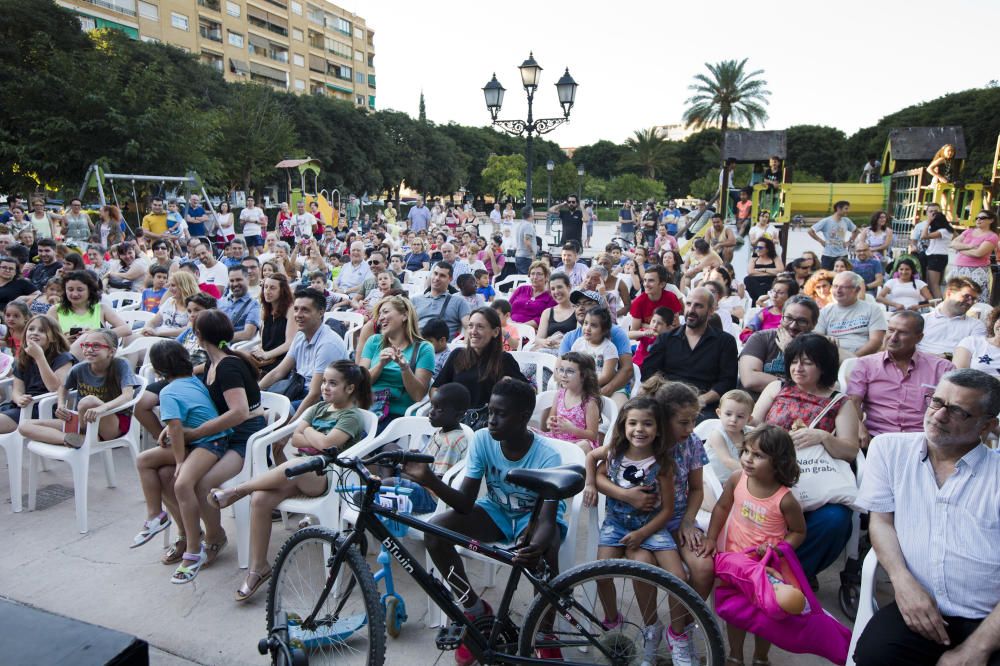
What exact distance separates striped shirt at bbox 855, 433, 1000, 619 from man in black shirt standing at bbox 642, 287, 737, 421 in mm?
1686

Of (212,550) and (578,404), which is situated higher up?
(578,404)

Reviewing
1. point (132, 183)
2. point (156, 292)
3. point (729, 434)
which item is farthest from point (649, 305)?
point (132, 183)

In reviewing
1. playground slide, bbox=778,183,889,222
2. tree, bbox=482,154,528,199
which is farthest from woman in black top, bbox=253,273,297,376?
tree, bbox=482,154,528,199

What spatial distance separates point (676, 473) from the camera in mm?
2754

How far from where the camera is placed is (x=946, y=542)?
7.18ft

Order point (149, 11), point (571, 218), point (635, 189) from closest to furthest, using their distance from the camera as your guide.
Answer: point (571, 218) < point (635, 189) < point (149, 11)

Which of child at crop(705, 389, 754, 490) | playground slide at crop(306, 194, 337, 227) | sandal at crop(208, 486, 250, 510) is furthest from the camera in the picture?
playground slide at crop(306, 194, 337, 227)

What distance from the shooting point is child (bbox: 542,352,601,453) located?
354cm

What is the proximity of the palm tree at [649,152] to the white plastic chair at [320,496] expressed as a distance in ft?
187

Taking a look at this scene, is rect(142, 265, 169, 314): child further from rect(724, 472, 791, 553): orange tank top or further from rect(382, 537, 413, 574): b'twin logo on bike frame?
Answer: rect(724, 472, 791, 553): orange tank top

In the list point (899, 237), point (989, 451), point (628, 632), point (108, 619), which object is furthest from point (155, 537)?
point (899, 237)

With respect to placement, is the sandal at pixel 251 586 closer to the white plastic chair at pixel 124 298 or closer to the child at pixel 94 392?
the child at pixel 94 392

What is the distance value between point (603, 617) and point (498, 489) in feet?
2.22

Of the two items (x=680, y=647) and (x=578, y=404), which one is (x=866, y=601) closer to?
(x=680, y=647)
